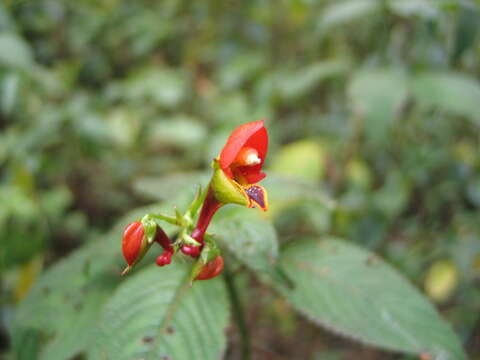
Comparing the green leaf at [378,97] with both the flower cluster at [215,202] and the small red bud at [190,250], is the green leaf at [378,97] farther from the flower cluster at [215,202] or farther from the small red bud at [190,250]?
the small red bud at [190,250]

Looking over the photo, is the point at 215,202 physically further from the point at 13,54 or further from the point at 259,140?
the point at 13,54

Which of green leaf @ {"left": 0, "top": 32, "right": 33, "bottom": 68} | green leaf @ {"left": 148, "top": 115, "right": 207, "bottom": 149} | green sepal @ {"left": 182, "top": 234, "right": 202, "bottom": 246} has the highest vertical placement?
green leaf @ {"left": 0, "top": 32, "right": 33, "bottom": 68}

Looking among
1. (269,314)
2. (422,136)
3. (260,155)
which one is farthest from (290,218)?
(260,155)

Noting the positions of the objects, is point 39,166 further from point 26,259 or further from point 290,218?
point 290,218

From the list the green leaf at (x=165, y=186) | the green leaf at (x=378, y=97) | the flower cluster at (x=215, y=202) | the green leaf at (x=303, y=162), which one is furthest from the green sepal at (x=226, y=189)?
the green leaf at (x=303, y=162)

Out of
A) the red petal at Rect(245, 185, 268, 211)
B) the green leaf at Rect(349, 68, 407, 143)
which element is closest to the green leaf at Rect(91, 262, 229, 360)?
the red petal at Rect(245, 185, 268, 211)

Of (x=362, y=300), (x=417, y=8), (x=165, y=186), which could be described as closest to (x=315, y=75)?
(x=417, y=8)

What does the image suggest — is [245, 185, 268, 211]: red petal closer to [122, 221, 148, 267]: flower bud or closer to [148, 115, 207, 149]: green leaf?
[122, 221, 148, 267]: flower bud
